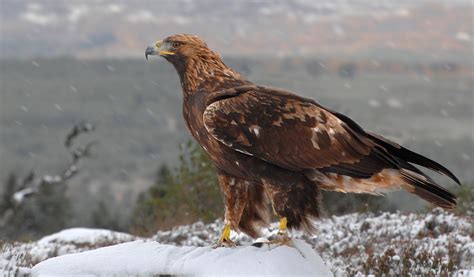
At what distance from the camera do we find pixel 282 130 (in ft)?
21.1

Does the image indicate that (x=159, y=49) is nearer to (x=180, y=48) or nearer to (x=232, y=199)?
(x=180, y=48)

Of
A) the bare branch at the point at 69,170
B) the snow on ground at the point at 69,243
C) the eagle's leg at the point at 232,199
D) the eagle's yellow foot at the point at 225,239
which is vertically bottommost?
the bare branch at the point at 69,170

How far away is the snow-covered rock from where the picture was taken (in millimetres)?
6109

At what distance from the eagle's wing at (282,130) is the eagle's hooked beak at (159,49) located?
829 millimetres

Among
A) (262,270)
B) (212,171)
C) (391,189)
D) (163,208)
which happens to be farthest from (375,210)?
(262,270)

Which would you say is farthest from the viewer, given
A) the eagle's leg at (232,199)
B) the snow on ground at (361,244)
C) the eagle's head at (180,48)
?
the snow on ground at (361,244)

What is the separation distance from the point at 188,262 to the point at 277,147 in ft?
4.52

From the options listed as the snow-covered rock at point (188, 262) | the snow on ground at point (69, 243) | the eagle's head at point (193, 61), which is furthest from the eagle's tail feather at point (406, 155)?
the snow on ground at point (69, 243)

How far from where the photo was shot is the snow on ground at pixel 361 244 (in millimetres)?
8180

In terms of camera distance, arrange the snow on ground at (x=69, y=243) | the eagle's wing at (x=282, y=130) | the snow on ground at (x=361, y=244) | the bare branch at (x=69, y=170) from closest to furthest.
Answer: the eagle's wing at (x=282, y=130)
the snow on ground at (x=361, y=244)
the snow on ground at (x=69, y=243)
the bare branch at (x=69, y=170)

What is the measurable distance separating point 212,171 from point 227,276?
13.4 metres

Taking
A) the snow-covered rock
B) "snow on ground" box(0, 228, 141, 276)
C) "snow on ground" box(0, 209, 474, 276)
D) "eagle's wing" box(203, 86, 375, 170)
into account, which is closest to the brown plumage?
"eagle's wing" box(203, 86, 375, 170)

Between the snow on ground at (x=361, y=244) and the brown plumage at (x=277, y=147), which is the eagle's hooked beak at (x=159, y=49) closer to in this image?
the brown plumage at (x=277, y=147)

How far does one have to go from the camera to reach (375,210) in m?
15.8
